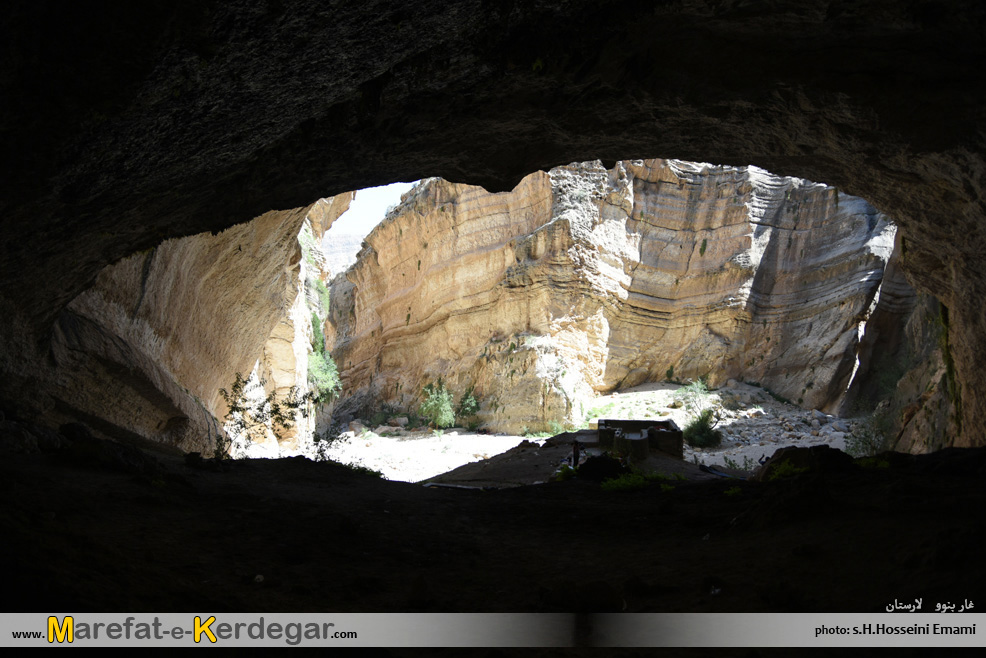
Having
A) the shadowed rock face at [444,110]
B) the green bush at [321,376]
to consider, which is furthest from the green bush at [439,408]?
the shadowed rock face at [444,110]

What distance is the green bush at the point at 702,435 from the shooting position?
25578 millimetres

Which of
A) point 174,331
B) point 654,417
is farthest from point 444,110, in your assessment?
point 654,417

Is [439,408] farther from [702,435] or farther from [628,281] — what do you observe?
[702,435]

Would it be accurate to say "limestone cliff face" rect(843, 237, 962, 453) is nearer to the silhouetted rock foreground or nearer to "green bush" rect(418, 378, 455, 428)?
the silhouetted rock foreground

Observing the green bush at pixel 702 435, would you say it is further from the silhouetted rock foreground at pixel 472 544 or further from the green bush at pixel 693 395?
the silhouetted rock foreground at pixel 472 544

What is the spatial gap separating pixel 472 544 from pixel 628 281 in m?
31.5

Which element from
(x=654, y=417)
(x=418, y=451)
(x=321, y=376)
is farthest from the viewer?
(x=321, y=376)

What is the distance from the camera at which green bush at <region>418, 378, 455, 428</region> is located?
1366 inches

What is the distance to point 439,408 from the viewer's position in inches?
1380

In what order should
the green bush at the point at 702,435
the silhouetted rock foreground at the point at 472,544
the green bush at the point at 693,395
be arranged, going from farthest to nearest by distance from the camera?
the green bush at the point at 693,395, the green bush at the point at 702,435, the silhouetted rock foreground at the point at 472,544

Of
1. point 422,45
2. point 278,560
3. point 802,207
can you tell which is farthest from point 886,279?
point 278,560

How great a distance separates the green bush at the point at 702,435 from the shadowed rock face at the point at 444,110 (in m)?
15.8
